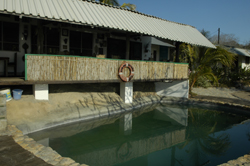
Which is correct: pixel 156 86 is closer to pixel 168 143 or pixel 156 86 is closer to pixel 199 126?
pixel 199 126

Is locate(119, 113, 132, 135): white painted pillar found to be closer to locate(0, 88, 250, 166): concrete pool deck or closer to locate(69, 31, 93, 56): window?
locate(0, 88, 250, 166): concrete pool deck

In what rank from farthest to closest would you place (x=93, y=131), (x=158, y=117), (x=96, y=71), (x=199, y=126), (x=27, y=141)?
(x=158, y=117) → (x=199, y=126) → (x=96, y=71) → (x=93, y=131) → (x=27, y=141)

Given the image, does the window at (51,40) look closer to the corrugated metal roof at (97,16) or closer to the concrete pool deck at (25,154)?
the corrugated metal roof at (97,16)

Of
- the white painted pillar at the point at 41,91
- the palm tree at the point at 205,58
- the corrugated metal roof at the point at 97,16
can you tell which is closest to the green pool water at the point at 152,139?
the white painted pillar at the point at 41,91

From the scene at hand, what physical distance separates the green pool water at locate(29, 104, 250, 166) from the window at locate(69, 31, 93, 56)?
188 inches

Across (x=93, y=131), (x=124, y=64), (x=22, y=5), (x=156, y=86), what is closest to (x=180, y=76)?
(x=156, y=86)

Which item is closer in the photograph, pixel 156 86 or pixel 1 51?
pixel 1 51

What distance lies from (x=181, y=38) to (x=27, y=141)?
38.8 ft

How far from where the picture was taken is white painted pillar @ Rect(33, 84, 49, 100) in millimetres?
9594

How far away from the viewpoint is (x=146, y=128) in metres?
10.5

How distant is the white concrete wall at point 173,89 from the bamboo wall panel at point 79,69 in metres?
3.20

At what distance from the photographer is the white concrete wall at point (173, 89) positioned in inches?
627

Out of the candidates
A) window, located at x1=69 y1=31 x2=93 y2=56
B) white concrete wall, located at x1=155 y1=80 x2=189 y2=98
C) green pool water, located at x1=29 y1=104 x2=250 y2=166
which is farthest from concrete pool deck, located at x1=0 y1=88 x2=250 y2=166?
white concrete wall, located at x1=155 y1=80 x2=189 y2=98

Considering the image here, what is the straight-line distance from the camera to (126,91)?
13164mm
